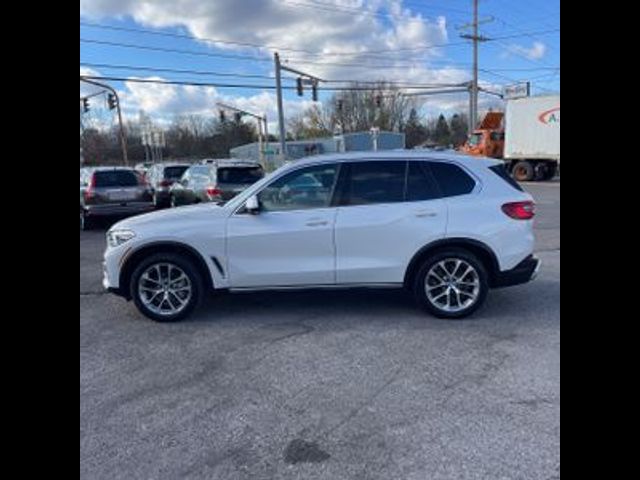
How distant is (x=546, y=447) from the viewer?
2914 mm

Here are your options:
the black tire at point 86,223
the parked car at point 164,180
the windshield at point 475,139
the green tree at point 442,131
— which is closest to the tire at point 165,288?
the black tire at point 86,223

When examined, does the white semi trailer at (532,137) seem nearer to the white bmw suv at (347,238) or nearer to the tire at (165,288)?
the white bmw suv at (347,238)

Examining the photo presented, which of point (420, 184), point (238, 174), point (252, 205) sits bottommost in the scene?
point (252, 205)

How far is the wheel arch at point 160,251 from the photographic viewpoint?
5.20 m

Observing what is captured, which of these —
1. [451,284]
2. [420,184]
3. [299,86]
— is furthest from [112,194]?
[299,86]

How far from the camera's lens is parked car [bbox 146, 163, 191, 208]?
16969mm

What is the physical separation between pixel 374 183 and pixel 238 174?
7.94 m

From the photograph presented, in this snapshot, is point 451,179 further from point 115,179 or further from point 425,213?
point 115,179

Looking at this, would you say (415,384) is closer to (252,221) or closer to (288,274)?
(288,274)

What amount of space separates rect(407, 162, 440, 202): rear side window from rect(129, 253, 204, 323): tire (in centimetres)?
234

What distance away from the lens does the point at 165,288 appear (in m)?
5.30
